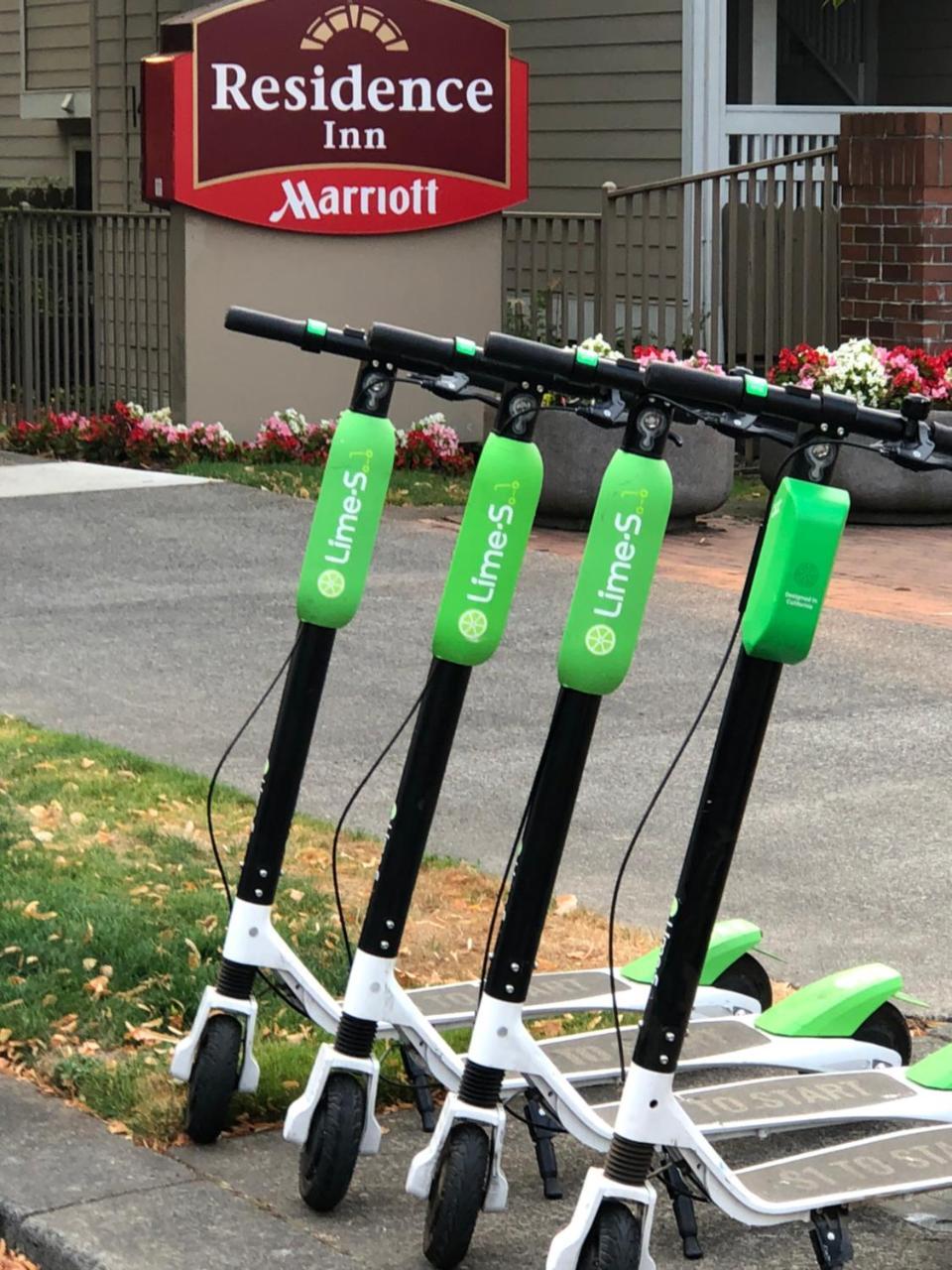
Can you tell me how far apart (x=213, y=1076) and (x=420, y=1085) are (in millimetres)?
400

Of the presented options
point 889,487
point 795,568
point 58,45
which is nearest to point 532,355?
point 795,568

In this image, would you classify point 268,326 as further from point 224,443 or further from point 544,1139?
point 224,443

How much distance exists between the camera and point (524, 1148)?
420cm

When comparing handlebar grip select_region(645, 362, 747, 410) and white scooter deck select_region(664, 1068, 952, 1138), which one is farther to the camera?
white scooter deck select_region(664, 1068, 952, 1138)

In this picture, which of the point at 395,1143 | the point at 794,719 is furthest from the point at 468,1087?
the point at 794,719

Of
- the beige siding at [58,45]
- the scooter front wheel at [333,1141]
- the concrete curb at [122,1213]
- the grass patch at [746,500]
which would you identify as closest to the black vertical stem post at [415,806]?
the scooter front wheel at [333,1141]

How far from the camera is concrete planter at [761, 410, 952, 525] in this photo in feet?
40.1

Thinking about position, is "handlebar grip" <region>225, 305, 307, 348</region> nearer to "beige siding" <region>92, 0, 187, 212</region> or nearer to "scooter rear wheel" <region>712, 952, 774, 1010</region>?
"scooter rear wheel" <region>712, 952, 774, 1010</region>

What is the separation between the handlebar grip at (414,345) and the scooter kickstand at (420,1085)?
1.25m

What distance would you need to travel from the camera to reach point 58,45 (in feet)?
75.6

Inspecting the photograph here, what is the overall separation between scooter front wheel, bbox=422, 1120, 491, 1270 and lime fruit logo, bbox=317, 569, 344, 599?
95 cm

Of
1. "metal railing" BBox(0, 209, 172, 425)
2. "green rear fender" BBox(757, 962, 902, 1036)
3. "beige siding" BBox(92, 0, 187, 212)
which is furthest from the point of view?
"beige siding" BBox(92, 0, 187, 212)

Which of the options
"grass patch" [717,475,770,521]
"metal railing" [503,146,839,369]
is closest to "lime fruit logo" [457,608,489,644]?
A: "grass patch" [717,475,770,521]

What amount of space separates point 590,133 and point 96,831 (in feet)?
42.7
